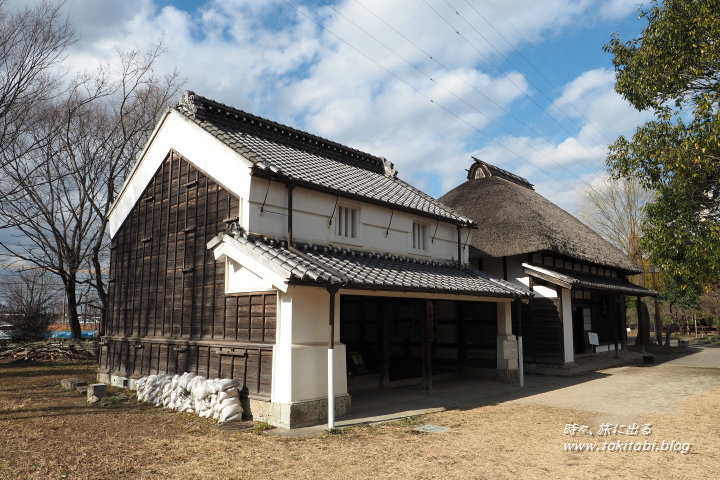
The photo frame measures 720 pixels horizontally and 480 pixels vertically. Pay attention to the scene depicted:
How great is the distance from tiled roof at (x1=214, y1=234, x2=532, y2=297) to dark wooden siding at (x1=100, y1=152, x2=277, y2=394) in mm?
870

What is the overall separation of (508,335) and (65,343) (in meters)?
17.6

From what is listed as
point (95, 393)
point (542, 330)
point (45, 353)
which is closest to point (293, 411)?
point (95, 393)

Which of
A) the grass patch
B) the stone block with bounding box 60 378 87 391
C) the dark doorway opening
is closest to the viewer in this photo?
the grass patch

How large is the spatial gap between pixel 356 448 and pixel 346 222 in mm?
5437

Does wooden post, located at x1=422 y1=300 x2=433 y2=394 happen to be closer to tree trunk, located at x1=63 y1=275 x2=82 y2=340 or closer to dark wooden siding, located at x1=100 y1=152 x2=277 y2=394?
dark wooden siding, located at x1=100 y1=152 x2=277 y2=394

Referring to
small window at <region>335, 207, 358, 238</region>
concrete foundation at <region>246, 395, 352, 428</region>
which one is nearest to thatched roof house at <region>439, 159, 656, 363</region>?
small window at <region>335, 207, 358, 238</region>

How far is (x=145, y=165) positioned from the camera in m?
12.5

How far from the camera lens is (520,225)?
16422mm

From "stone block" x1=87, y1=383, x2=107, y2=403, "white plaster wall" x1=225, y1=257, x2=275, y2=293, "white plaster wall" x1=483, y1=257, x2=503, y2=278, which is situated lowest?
"stone block" x1=87, y1=383, x2=107, y2=403

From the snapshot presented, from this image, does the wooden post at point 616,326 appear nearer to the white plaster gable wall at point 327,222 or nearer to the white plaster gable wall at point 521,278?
the white plaster gable wall at point 521,278

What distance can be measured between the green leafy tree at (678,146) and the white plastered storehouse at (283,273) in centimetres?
382

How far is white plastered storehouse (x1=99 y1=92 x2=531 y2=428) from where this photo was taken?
836 cm

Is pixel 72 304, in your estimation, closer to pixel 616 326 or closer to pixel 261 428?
pixel 261 428

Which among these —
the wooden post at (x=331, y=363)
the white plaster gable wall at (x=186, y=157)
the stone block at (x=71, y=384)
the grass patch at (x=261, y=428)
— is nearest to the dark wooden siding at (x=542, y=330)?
the wooden post at (x=331, y=363)
